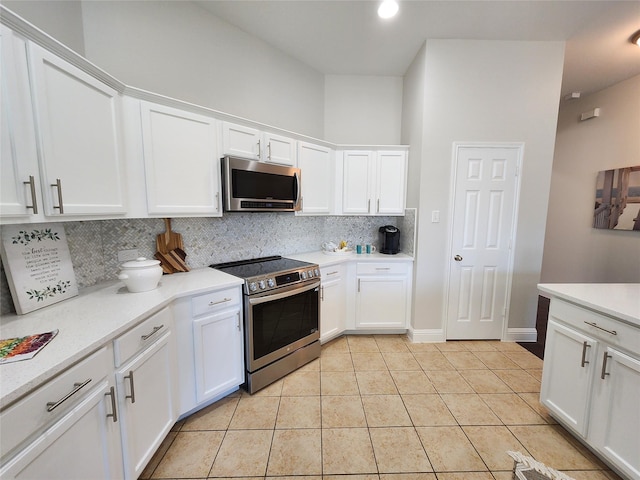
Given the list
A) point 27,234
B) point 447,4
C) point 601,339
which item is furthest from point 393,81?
point 27,234

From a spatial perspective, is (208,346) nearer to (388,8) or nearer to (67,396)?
(67,396)

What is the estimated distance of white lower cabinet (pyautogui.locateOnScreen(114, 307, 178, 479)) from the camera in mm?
1226

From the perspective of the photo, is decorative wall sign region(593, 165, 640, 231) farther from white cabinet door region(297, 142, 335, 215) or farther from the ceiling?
white cabinet door region(297, 142, 335, 215)

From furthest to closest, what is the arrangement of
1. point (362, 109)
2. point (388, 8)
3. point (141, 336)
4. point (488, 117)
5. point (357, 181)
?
point (362, 109) < point (357, 181) < point (488, 117) < point (388, 8) < point (141, 336)

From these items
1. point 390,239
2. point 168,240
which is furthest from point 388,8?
point 168,240

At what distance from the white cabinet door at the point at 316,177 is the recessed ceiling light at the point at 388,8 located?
1.23 metres

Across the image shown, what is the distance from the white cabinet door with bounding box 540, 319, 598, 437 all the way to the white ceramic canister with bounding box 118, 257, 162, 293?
2.64 metres

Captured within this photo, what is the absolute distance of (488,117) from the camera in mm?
2668

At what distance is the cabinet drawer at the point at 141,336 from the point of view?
1.19 meters

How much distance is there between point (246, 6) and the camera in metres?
2.18

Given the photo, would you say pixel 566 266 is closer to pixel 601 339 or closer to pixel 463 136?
pixel 463 136

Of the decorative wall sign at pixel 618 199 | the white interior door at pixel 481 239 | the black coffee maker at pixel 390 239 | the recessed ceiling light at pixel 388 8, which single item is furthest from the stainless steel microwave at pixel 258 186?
the decorative wall sign at pixel 618 199

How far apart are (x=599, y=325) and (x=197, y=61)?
3415mm

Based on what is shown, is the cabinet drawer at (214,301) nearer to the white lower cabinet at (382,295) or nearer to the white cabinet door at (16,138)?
the white cabinet door at (16,138)
